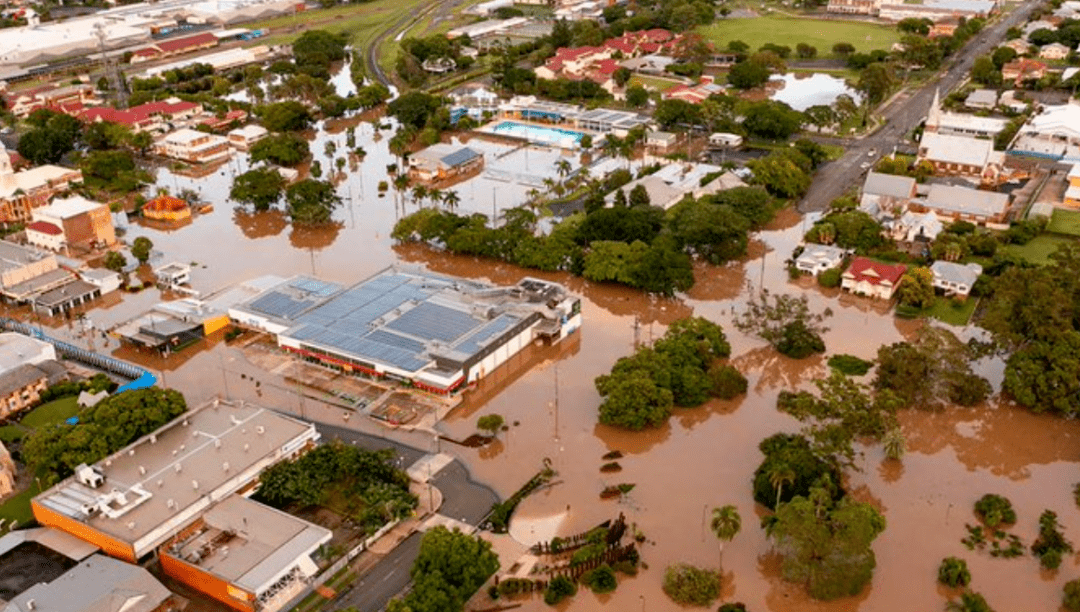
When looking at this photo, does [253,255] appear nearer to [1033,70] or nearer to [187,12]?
[1033,70]

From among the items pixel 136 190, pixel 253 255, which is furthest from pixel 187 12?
pixel 253 255

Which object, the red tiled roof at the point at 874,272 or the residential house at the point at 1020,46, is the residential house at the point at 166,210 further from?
the residential house at the point at 1020,46

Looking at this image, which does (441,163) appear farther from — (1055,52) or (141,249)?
(1055,52)

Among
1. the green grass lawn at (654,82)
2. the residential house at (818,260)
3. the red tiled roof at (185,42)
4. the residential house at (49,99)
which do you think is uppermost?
the red tiled roof at (185,42)

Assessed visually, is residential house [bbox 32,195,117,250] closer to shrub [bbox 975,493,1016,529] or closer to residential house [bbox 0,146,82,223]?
residential house [bbox 0,146,82,223]

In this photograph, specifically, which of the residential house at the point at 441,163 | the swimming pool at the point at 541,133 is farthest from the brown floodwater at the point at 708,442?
the swimming pool at the point at 541,133

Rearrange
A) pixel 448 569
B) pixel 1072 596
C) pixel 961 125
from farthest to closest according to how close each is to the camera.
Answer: pixel 961 125, pixel 1072 596, pixel 448 569

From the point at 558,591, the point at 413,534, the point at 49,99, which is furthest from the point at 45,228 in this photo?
the point at 558,591
